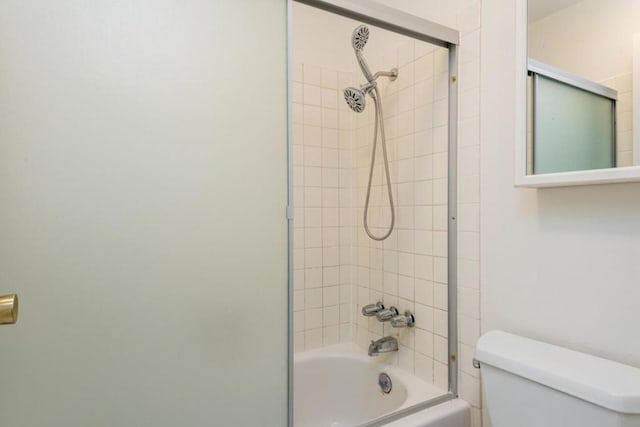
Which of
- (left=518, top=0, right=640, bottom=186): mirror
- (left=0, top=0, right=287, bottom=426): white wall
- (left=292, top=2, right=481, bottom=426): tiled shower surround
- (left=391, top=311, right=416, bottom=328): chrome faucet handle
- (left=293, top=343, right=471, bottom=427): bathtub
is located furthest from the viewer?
(left=293, top=343, right=471, bottom=427): bathtub

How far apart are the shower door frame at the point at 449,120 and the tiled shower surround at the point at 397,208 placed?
0.03m

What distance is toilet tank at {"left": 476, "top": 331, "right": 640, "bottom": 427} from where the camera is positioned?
0.82 m

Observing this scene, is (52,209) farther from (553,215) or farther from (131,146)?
(553,215)

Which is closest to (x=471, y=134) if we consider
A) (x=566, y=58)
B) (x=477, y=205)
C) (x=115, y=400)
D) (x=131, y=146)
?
(x=477, y=205)

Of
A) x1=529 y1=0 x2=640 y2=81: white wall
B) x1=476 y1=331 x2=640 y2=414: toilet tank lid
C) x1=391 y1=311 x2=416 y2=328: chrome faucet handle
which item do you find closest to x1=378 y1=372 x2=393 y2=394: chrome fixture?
x1=391 y1=311 x2=416 y2=328: chrome faucet handle

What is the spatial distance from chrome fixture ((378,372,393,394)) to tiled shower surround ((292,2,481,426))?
0.08m

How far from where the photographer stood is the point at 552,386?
92cm

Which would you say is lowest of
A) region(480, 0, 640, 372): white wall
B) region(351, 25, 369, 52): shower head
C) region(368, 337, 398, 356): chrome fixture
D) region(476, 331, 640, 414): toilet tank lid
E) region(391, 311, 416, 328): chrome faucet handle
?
region(368, 337, 398, 356): chrome fixture

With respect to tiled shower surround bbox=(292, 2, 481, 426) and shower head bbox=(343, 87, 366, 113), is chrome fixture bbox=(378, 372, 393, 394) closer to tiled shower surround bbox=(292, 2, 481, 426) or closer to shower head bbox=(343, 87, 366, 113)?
tiled shower surround bbox=(292, 2, 481, 426)

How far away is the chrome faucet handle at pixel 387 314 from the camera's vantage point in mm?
1705

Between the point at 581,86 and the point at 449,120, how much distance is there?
1.62 feet

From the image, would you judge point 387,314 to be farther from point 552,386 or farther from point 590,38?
point 590,38

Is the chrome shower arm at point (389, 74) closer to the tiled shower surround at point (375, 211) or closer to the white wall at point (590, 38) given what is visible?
the tiled shower surround at point (375, 211)

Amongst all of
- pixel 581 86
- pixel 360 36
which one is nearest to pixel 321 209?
pixel 360 36
